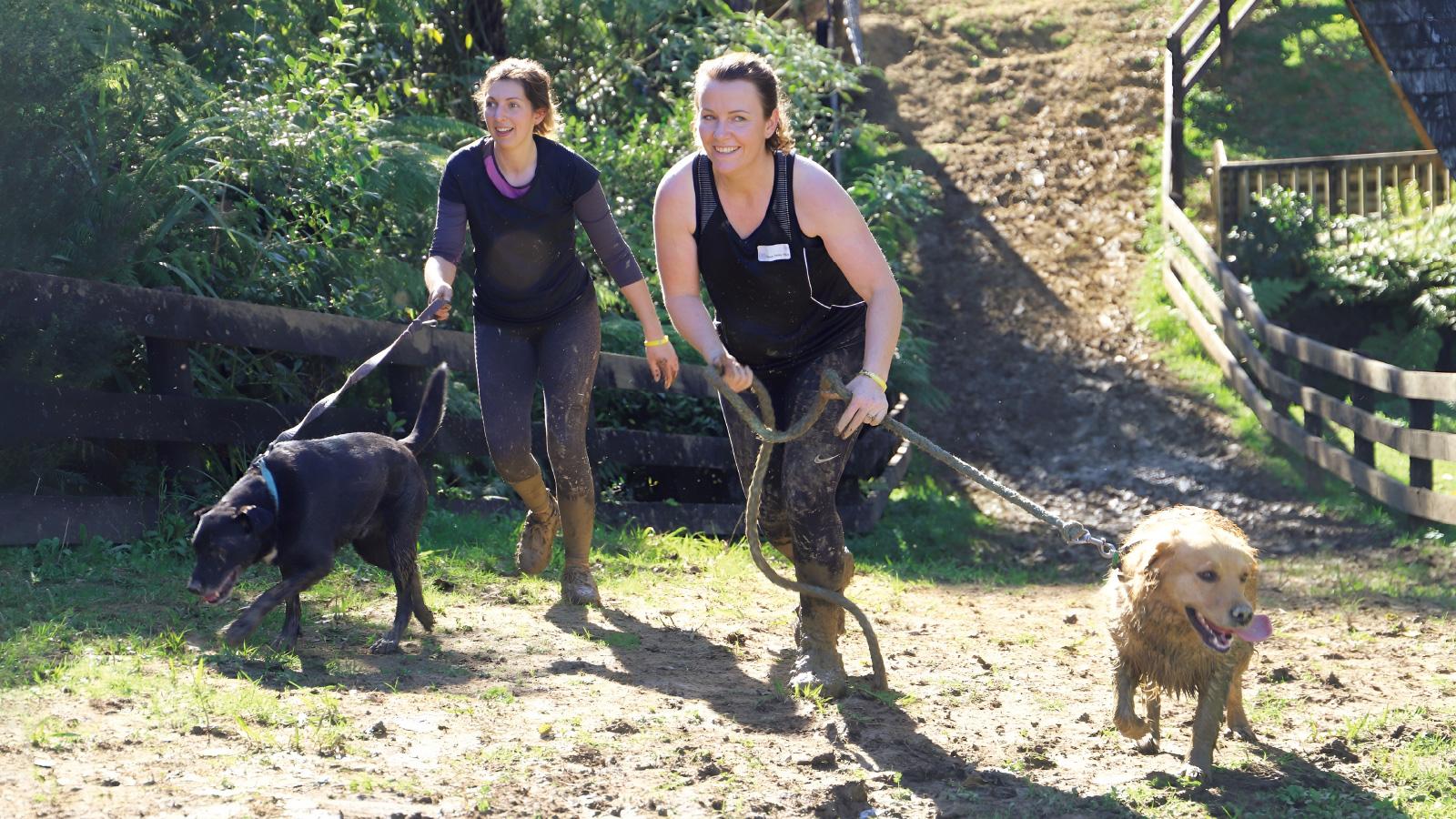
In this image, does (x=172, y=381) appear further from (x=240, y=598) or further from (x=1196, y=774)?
(x=1196, y=774)

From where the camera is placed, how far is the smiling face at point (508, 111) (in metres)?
5.71

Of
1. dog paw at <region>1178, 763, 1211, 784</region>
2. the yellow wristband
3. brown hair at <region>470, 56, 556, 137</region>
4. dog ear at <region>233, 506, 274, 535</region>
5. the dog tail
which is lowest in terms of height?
dog paw at <region>1178, 763, 1211, 784</region>

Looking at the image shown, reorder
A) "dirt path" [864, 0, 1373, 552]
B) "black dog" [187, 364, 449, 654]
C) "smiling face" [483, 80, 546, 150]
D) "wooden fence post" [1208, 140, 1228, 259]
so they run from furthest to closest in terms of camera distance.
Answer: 1. "wooden fence post" [1208, 140, 1228, 259]
2. "dirt path" [864, 0, 1373, 552]
3. "smiling face" [483, 80, 546, 150]
4. "black dog" [187, 364, 449, 654]

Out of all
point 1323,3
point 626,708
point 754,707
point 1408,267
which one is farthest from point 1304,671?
point 1323,3

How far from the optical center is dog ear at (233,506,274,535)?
15.7 feet

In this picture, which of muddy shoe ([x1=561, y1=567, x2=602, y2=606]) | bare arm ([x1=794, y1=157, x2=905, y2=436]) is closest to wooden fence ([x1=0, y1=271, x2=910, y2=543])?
muddy shoe ([x1=561, y1=567, x2=602, y2=606])

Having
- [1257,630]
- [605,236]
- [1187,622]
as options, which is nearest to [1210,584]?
[1187,622]

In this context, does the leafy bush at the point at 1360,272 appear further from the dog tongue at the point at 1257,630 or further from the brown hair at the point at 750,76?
the brown hair at the point at 750,76

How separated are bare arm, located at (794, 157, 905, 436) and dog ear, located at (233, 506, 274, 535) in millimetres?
2021

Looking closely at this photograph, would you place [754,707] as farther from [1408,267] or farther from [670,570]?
[1408,267]

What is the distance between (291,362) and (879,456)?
4267 millimetres

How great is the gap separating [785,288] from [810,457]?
59 cm

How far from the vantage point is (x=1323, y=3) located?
69.4 ft

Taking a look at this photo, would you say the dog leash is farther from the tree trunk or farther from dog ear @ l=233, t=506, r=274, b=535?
the tree trunk
